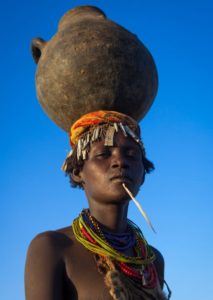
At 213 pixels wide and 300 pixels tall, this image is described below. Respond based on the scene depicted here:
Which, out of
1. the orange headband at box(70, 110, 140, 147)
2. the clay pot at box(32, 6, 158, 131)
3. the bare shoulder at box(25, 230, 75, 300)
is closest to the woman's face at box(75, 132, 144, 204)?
the orange headband at box(70, 110, 140, 147)

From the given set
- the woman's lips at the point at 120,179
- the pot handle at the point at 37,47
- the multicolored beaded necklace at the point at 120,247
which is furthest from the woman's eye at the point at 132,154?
the pot handle at the point at 37,47

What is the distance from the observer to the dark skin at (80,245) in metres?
3.76

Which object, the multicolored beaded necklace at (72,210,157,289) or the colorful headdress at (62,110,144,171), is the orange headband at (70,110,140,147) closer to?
the colorful headdress at (62,110,144,171)

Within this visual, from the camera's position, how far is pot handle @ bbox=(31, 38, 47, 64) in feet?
15.4

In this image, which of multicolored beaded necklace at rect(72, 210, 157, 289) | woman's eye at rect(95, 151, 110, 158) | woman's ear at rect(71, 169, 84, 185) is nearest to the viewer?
multicolored beaded necklace at rect(72, 210, 157, 289)

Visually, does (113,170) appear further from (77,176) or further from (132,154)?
(77,176)

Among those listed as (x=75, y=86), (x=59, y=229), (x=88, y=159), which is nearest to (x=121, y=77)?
(x=75, y=86)

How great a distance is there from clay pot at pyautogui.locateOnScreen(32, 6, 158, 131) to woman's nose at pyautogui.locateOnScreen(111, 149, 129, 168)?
41cm

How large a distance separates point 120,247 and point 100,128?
0.90m

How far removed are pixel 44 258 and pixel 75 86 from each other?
1.30 meters

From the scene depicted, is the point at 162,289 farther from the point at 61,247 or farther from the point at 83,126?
the point at 83,126

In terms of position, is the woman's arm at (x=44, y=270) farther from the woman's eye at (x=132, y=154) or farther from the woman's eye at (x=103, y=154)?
the woman's eye at (x=132, y=154)

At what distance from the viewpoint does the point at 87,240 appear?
4.02 m

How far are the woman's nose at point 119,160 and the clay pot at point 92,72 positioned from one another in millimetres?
413
